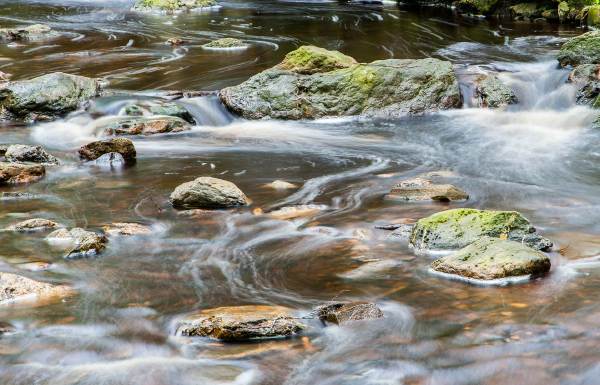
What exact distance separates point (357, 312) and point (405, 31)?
699 inches

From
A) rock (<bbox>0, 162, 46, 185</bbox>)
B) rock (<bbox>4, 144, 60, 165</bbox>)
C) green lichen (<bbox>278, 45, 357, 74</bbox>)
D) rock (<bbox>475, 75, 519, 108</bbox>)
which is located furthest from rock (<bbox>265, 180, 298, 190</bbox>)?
rock (<bbox>475, 75, 519, 108</bbox>)

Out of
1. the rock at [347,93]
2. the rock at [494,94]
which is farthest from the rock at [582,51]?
the rock at [347,93]

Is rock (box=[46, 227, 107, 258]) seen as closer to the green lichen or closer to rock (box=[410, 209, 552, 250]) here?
rock (box=[410, 209, 552, 250])

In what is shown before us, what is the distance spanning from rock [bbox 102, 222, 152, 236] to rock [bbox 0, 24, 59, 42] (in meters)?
15.3

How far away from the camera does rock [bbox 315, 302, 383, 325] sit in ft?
15.6

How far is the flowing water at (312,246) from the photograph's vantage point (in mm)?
4242

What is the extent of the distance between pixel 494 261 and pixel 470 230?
825mm

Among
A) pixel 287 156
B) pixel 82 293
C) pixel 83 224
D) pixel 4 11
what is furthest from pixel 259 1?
pixel 82 293

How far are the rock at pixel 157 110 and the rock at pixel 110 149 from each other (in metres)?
2.21

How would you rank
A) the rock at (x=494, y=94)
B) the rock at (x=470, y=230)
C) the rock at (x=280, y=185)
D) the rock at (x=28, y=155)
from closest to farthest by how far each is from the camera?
the rock at (x=470, y=230) → the rock at (x=280, y=185) → the rock at (x=28, y=155) → the rock at (x=494, y=94)

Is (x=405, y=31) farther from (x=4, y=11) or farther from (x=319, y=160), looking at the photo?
(x=4, y=11)

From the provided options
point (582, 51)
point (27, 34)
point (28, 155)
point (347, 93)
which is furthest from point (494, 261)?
point (27, 34)

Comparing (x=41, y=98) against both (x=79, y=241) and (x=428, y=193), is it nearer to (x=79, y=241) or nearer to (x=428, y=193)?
(x=79, y=241)

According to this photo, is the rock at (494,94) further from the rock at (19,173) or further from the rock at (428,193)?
the rock at (19,173)
